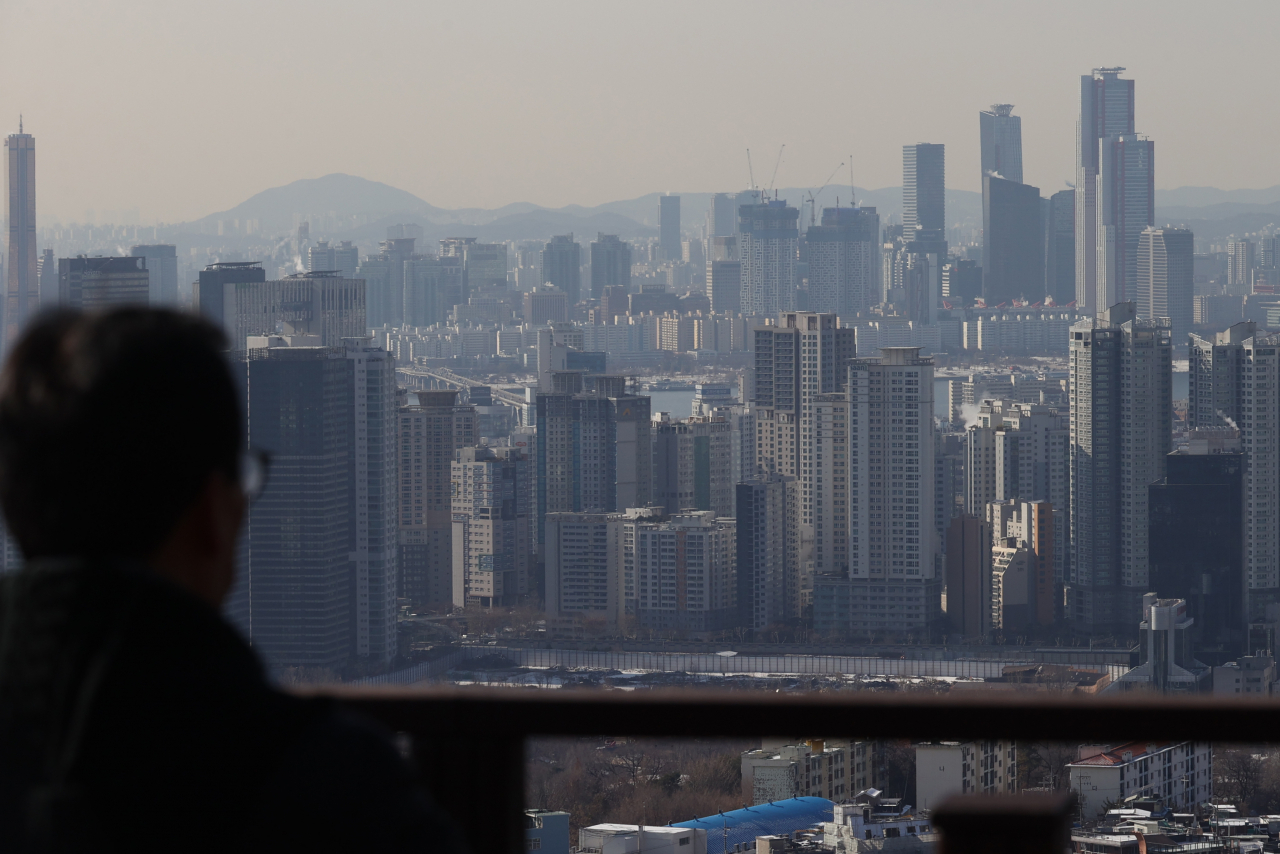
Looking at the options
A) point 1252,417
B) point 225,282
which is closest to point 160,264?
point 225,282

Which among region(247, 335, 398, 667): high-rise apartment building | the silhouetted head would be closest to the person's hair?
the silhouetted head

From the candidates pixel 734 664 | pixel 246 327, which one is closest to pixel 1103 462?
pixel 734 664

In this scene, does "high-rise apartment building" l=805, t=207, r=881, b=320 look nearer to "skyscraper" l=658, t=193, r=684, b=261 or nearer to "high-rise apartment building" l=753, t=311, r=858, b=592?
"skyscraper" l=658, t=193, r=684, b=261

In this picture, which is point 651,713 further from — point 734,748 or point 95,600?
point 734,748

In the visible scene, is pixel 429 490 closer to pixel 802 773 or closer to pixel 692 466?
pixel 692 466

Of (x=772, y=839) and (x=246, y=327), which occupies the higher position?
(x=246, y=327)
